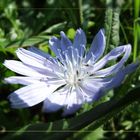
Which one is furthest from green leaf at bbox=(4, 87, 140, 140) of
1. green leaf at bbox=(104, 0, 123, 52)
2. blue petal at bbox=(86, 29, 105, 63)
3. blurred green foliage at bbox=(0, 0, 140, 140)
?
green leaf at bbox=(104, 0, 123, 52)

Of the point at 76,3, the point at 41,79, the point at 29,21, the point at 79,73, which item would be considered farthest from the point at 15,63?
the point at 29,21

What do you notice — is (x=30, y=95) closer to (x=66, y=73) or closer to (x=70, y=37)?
(x=66, y=73)

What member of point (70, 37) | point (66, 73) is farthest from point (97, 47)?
point (70, 37)

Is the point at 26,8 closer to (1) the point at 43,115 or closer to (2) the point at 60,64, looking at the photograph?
(1) the point at 43,115

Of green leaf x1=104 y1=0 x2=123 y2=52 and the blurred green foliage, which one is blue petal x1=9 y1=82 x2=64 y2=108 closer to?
the blurred green foliage

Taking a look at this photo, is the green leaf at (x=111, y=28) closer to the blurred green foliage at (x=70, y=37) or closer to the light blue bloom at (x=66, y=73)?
the blurred green foliage at (x=70, y=37)
